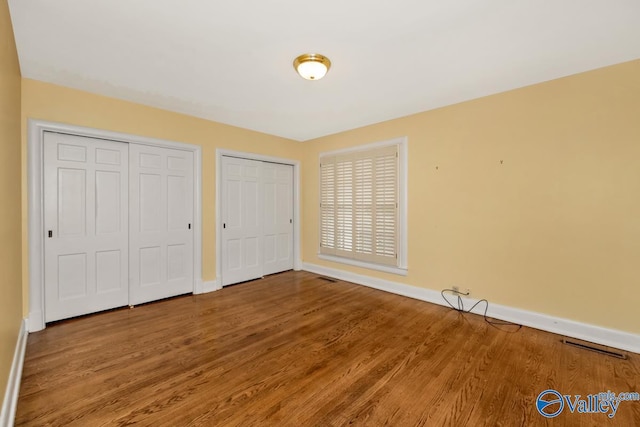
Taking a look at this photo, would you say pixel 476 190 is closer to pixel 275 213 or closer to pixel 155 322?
pixel 275 213

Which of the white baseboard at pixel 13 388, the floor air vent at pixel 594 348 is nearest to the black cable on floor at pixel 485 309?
the floor air vent at pixel 594 348

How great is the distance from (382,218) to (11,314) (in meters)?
3.85

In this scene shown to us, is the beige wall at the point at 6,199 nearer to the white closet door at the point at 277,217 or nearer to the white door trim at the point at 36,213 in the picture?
the white door trim at the point at 36,213

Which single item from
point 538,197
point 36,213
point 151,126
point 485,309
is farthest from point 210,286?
point 538,197

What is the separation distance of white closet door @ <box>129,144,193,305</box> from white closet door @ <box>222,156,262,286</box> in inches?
22.0

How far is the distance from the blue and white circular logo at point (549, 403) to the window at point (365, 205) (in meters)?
2.13

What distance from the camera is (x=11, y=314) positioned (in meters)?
1.96

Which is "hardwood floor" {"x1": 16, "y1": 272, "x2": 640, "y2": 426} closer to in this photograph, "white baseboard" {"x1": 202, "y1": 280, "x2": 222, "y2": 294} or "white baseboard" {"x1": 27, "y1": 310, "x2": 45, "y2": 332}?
"white baseboard" {"x1": 27, "y1": 310, "x2": 45, "y2": 332}

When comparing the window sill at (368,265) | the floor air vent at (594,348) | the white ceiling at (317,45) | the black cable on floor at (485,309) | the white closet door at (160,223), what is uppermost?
the white ceiling at (317,45)

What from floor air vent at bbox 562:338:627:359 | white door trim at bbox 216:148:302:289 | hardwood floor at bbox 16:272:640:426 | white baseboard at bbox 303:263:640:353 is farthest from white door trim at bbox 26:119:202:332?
floor air vent at bbox 562:338:627:359

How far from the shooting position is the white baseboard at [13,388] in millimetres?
1504

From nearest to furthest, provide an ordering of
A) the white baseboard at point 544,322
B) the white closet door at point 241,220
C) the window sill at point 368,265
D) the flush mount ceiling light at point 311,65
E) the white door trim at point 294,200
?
the flush mount ceiling light at point 311,65 < the white baseboard at point 544,322 < the window sill at point 368,265 < the white door trim at point 294,200 < the white closet door at point 241,220

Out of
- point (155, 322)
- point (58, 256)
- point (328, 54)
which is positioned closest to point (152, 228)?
point (58, 256)

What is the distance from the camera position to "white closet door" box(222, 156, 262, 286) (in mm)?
4305
